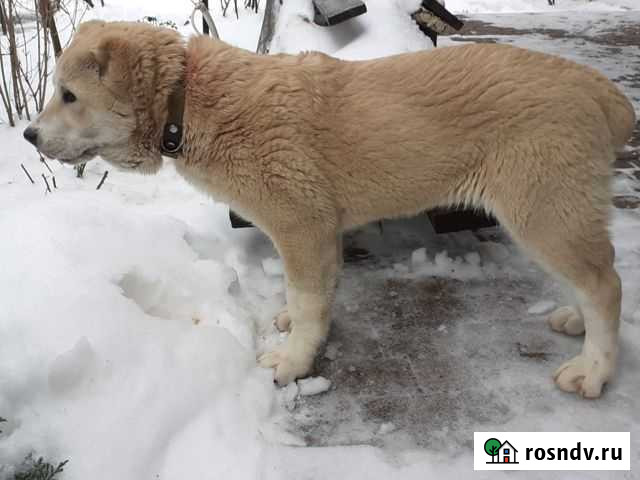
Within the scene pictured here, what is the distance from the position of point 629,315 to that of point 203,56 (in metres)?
2.56

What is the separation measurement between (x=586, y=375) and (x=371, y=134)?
147 centimetres

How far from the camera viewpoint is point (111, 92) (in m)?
2.36

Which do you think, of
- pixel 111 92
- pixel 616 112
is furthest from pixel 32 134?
pixel 616 112

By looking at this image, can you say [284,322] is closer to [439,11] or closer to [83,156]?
[83,156]

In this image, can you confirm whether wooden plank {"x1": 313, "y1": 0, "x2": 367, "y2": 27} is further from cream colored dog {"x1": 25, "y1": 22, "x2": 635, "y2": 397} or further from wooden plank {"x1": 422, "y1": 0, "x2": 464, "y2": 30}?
cream colored dog {"x1": 25, "y1": 22, "x2": 635, "y2": 397}

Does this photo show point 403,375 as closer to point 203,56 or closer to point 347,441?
point 347,441

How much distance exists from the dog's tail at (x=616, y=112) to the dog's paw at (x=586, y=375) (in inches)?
38.6

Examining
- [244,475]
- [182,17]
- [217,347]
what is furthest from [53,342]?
[182,17]

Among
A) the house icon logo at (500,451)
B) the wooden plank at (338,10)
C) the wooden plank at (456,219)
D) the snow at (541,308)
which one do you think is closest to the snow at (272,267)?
the wooden plank at (456,219)

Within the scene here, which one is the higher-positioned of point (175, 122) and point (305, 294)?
point (175, 122)

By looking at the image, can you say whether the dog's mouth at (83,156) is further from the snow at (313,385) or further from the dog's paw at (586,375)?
the dog's paw at (586,375)

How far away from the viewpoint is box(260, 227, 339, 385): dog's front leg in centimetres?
258

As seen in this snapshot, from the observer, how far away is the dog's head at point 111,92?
2.34 meters

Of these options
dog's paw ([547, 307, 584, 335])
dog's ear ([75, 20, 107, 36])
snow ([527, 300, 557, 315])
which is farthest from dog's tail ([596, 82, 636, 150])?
dog's ear ([75, 20, 107, 36])
